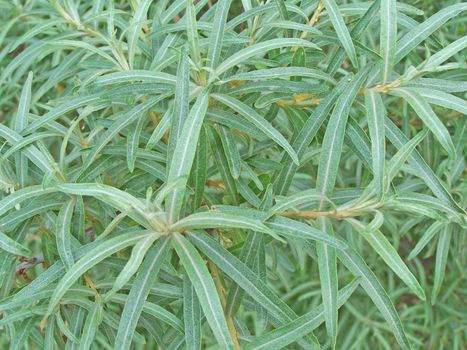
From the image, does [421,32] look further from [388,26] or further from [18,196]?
[18,196]

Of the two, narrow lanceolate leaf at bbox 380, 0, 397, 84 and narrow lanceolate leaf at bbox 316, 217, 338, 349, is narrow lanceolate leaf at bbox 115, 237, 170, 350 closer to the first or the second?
narrow lanceolate leaf at bbox 316, 217, 338, 349

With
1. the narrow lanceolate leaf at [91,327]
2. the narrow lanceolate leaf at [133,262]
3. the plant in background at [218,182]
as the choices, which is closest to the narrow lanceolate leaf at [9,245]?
the plant in background at [218,182]

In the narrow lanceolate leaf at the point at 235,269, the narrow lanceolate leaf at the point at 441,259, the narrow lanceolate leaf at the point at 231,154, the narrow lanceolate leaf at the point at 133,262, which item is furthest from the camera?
the narrow lanceolate leaf at the point at 441,259

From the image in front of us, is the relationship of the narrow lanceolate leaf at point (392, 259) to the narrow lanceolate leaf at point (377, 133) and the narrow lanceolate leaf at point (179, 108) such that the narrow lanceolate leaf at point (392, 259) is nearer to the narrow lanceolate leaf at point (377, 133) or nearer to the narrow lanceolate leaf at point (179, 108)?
the narrow lanceolate leaf at point (377, 133)

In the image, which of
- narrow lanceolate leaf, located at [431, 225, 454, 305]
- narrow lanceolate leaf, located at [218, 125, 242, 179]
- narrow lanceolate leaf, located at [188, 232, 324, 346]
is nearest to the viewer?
narrow lanceolate leaf, located at [188, 232, 324, 346]

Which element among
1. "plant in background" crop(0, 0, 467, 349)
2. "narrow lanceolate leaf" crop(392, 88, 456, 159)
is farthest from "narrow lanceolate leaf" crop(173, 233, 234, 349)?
"narrow lanceolate leaf" crop(392, 88, 456, 159)
